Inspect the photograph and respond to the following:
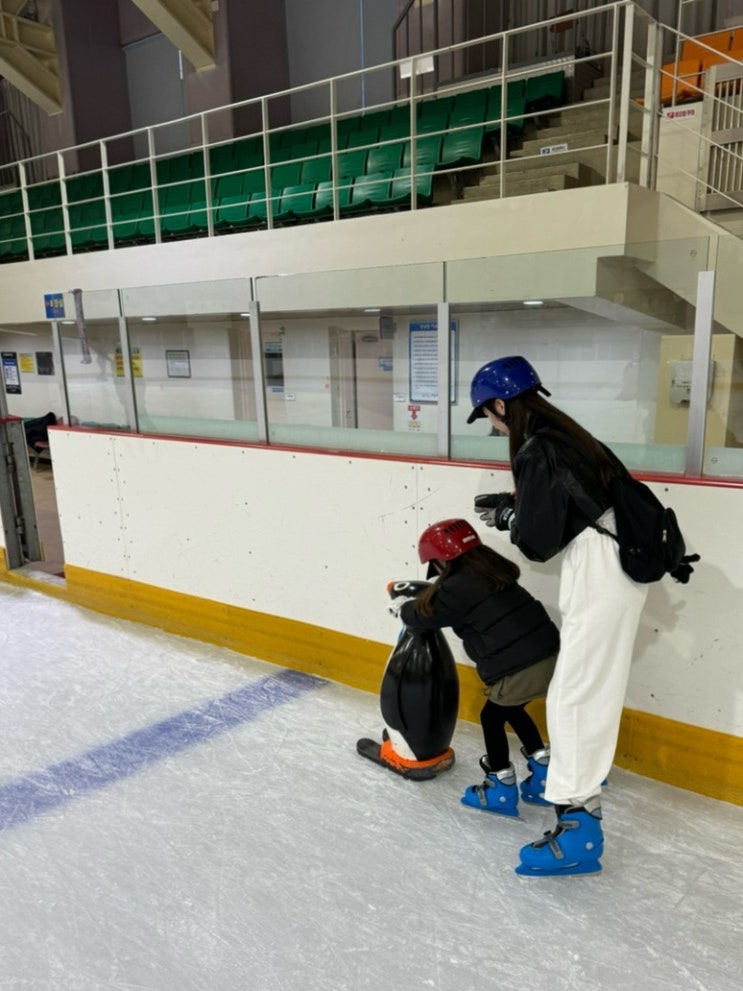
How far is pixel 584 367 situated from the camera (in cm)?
300

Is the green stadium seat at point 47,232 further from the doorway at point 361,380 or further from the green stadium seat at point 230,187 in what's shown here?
the doorway at point 361,380

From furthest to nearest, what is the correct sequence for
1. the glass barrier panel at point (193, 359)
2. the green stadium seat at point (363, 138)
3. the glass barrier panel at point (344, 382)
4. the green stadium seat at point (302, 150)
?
the green stadium seat at point (302, 150)
the green stadium seat at point (363, 138)
the glass barrier panel at point (193, 359)
the glass barrier panel at point (344, 382)

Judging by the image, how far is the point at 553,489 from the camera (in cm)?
196

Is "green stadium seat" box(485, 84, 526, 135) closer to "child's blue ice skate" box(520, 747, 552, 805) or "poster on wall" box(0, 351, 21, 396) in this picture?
"child's blue ice skate" box(520, 747, 552, 805)

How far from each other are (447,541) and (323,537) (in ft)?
3.96

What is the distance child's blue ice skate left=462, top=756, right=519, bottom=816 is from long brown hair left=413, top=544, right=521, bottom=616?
67 centimetres

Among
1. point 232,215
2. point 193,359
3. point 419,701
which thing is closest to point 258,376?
point 193,359

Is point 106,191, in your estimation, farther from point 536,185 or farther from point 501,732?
point 501,732

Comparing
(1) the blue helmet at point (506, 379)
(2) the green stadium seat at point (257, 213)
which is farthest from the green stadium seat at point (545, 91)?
(1) the blue helmet at point (506, 379)

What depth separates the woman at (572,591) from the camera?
1.98m

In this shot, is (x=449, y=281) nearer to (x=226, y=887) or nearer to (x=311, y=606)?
(x=311, y=606)

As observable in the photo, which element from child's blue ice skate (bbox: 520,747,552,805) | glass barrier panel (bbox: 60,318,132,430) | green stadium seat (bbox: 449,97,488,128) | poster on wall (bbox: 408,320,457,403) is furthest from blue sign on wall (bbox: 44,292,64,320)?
green stadium seat (bbox: 449,97,488,128)

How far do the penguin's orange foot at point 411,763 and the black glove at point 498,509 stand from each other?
102 centimetres

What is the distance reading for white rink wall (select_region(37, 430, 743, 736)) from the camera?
2.44 m
